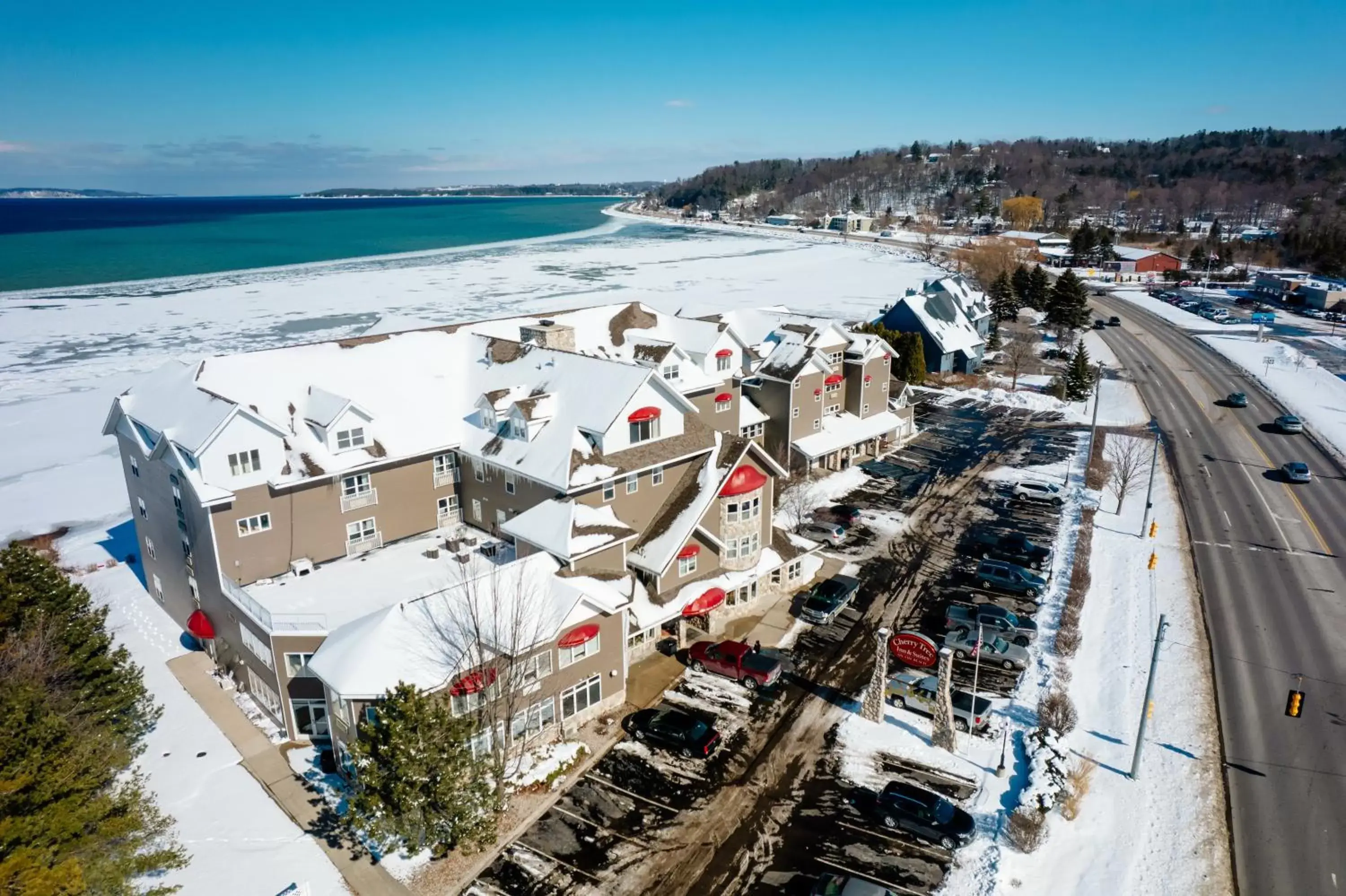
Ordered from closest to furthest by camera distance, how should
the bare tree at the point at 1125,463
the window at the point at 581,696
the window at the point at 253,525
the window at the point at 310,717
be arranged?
1. the window at the point at 310,717
2. the window at the point at 581,696
3. the window at the point at 253,525
4. the bare tree at the point at 1125,463

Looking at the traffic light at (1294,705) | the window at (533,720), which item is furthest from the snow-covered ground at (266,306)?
the traffic light at (1294,705)

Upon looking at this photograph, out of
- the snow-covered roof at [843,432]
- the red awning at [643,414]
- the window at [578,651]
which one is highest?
the red awning at [643,414]

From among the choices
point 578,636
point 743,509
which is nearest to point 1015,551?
point 743,509

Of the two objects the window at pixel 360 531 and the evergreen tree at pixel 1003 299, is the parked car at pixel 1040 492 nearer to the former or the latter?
the window at pixel 360 531

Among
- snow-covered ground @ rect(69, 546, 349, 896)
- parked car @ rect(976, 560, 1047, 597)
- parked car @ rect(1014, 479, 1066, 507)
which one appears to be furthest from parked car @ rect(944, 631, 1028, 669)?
snow-covered ground @ rect(69, 546, 349, 896)

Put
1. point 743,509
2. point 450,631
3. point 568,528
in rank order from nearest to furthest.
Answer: point 450,631 → point 568,528 → point 743,509

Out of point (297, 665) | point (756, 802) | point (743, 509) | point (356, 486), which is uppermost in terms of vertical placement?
point (356, 486)

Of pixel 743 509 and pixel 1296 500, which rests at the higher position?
pixel 743 509

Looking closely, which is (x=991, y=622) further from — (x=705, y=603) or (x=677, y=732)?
(x=677, y=732)
